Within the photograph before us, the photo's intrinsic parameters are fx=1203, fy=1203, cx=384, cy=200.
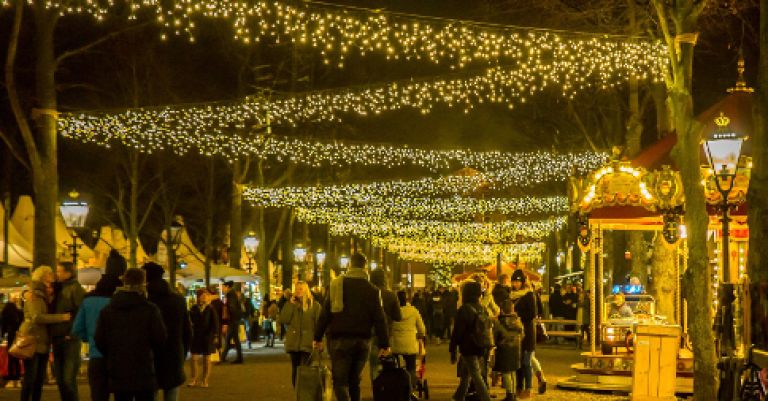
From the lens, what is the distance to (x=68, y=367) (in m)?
13.6

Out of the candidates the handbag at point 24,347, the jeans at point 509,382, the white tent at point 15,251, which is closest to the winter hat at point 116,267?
the handbag at point 24,347

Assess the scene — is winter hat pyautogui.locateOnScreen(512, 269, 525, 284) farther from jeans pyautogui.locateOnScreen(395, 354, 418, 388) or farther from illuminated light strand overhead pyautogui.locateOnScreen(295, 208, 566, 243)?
illuminated light strand overhead pyautogui.locateOnScreen(295, 208, 566, 243)

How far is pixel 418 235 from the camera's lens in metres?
63.2

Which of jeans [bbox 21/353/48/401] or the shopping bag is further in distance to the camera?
jeans [bbox 21/353/48/401]

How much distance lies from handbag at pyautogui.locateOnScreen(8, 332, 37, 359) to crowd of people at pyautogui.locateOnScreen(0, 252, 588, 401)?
6 cm

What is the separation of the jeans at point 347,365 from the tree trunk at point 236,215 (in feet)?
98.6

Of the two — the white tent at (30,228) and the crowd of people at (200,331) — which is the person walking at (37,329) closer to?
the crowd of people at (200,331)

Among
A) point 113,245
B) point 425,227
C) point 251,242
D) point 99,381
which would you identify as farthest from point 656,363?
point 425,227

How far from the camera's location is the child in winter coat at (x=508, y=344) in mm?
16234

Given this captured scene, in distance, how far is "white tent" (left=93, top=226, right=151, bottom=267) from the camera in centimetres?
4072

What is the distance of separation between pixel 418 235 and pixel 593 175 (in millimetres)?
41795

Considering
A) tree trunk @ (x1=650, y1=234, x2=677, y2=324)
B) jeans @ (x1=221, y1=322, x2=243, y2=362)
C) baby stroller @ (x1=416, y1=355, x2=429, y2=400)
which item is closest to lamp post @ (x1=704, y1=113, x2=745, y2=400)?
baby stroller @ (x1=416, y1=355, x2=429, y2=400)

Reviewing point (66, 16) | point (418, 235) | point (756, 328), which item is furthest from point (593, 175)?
point (418, 235)

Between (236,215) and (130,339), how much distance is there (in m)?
33.1
